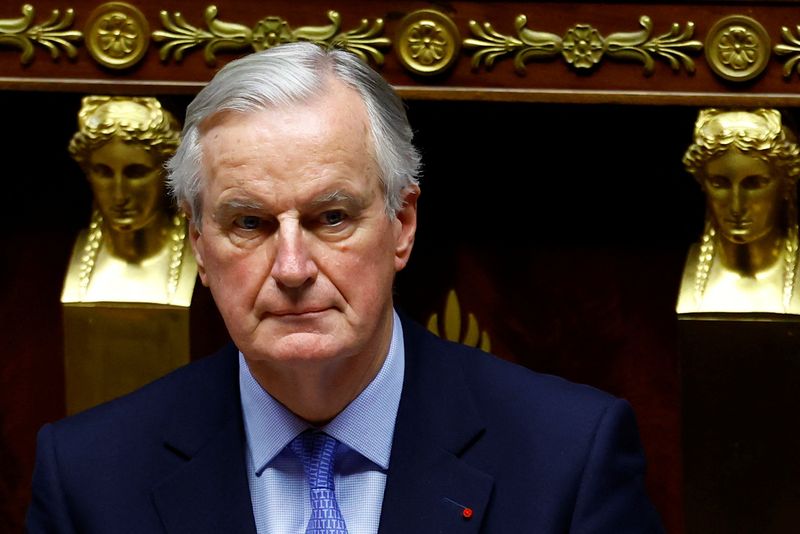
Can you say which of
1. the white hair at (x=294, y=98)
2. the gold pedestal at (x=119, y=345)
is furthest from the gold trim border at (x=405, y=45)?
the white hair at (x=294, y=98)

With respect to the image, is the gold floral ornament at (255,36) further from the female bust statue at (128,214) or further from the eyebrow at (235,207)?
the eyebrow at (235,207)

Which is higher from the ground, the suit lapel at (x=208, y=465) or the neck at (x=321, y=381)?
the neck at (x=321, y=381)

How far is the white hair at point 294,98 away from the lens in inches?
58.1

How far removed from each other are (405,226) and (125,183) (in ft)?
1.89

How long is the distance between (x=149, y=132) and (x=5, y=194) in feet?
1.13

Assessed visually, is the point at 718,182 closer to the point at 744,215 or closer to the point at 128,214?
the point at 744,215

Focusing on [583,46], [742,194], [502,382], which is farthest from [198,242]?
[742,194]

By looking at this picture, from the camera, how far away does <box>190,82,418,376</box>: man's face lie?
1448 millimetres

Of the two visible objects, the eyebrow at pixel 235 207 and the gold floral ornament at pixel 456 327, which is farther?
the gold floral ornament at pixel 456 327

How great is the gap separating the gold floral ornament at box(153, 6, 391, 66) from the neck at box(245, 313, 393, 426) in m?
0.52

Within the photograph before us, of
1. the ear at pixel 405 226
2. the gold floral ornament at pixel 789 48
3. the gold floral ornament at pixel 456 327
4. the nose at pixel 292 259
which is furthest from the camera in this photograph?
the gold floral ornament at pixel 456 327

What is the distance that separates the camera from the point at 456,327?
224cm

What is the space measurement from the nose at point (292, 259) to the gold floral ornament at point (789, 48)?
732mm

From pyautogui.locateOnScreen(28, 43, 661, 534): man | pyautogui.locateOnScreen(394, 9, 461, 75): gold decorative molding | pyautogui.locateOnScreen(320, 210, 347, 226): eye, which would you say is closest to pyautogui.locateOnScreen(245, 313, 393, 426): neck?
pyautogui.locateOnScreen(28, 43, 661, 534): man
